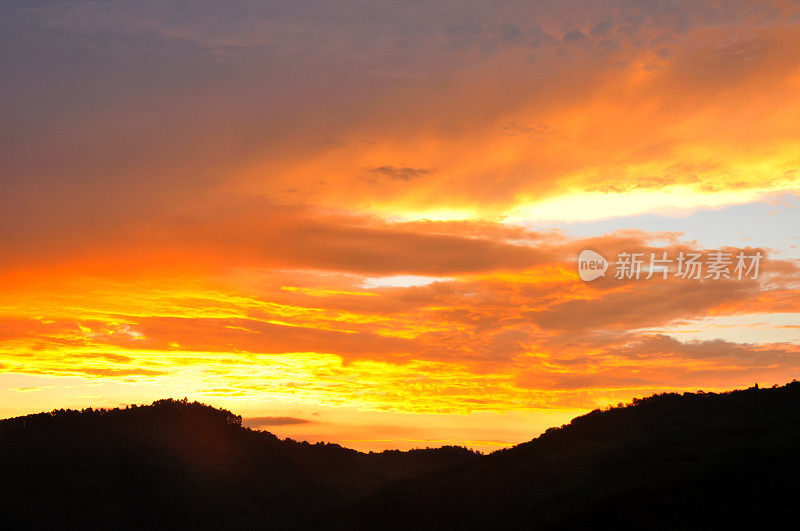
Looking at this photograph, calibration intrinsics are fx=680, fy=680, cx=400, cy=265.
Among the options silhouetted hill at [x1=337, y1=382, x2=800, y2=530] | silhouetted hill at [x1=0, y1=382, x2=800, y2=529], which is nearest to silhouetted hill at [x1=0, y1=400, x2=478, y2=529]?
silhouetted hill at [x1=0, y1=382, x2=800, y2=529]

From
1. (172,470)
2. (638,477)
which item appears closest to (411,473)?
(172,470)

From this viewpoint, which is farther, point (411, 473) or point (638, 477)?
point (411, 473)

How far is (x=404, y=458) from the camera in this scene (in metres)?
78.4

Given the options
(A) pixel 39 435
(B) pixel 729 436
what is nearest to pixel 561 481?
(B) pixel 729 436

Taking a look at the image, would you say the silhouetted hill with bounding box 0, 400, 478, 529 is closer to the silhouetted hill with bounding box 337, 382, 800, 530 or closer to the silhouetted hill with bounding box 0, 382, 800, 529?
the silhouetted hill with bounding box 0, 382, 800, 529

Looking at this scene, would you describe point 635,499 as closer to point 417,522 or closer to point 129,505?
point 417,522

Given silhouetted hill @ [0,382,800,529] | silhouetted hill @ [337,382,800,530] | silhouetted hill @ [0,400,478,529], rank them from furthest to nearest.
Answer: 1. silhouetted hill @ [0,400,478,529]
2. silhouetted hill @ [0,382,800,529]
3. silhouetted hill @ [337,382,800,530]

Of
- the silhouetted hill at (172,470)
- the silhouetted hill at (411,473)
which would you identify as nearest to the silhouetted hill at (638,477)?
the silhouetted hill at (411,473)

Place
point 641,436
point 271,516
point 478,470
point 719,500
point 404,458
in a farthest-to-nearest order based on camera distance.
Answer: point 404,458 → point 271,516 → point 478,470 → point 641,436 → point 719,500

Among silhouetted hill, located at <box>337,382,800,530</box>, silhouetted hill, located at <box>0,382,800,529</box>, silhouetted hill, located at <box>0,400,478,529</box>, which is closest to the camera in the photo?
silhouetted hill, located at <box>337,382,800,530</box>

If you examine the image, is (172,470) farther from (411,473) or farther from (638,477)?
(638,477)

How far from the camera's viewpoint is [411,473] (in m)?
70.8

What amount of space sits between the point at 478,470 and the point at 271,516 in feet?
57.3

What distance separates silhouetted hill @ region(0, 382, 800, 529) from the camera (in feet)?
110
